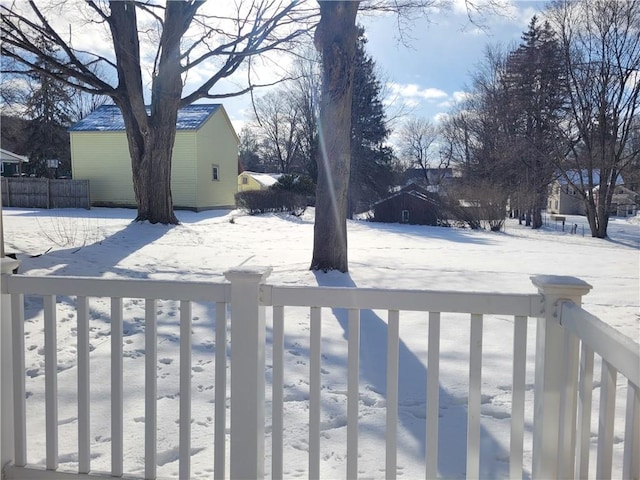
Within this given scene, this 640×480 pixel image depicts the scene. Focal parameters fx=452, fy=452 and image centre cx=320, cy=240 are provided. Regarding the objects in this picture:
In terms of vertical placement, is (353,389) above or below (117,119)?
below

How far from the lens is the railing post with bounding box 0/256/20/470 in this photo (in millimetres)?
1861

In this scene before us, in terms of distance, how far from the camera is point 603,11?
16.9 metres

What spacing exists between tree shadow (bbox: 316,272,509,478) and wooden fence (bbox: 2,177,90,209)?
18.3 metres

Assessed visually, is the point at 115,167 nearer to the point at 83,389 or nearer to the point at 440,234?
the point at 440,234

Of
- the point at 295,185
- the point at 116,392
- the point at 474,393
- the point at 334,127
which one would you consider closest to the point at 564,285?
the point at 474,393

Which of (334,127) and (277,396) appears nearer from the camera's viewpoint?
(277,396)

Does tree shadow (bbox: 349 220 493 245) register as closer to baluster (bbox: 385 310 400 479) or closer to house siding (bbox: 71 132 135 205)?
house siding (bbox: 71 132 135 205)

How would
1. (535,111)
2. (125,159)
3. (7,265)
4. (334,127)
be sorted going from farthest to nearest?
1. (535,111)
2. (125,159)
3. (334,127)
4. (7,265)

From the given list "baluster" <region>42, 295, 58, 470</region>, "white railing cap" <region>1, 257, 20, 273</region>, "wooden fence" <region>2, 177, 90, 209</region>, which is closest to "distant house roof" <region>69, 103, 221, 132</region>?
"wooden fence" <region>2, 177, 90, 209</region>

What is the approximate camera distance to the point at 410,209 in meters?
20.1

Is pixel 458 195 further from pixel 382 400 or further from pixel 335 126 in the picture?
pixel 382 400

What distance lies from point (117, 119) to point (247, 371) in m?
21.7

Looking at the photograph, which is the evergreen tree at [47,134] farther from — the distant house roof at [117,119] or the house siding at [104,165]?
the house siding at [104,165]

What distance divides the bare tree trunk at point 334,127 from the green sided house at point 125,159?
14289mm
